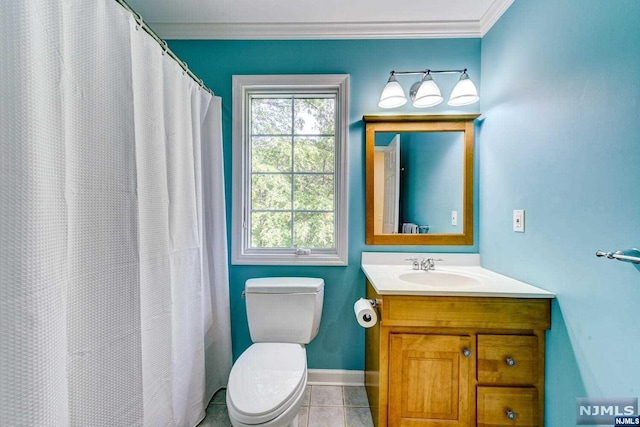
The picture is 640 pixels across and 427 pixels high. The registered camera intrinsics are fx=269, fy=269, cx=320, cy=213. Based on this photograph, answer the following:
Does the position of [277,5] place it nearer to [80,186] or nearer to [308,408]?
[80,186]

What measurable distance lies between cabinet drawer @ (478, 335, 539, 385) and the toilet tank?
87 centimetres

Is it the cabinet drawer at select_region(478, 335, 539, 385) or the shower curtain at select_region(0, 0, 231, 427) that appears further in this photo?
the cabinet drawer at select_region(478, 335, 539, 385)

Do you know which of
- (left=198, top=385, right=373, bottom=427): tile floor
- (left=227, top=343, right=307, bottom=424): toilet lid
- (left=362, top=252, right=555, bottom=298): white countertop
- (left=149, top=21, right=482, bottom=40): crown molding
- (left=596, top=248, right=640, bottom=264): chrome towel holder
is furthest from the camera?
(left=149, top=21, right=482, bottom=40): crown molding

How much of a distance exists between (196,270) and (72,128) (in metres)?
0.83

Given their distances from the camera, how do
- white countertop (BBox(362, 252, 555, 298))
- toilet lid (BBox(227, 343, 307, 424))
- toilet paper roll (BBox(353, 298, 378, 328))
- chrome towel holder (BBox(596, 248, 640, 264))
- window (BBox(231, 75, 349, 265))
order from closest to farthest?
chrome towel holder (BBox(596, 248, 640, 264)) → toilet lid (BBox(227, 343, 307, 424)) → white countertop (BBox(362, 252, 555, 298)) → toilet paper roll (BBox(353, 298, 378, 328)) → window (BBox(231, 75, 349, 265))

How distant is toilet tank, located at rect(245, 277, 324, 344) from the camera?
1564 millimetres

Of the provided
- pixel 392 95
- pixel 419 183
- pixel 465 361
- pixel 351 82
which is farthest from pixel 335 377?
pixel 351 82

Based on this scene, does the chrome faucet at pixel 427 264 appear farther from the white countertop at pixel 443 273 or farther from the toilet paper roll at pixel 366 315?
the toilet paper roll at pixel 366 315

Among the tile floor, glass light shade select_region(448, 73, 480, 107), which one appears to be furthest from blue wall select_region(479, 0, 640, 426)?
the tile floor

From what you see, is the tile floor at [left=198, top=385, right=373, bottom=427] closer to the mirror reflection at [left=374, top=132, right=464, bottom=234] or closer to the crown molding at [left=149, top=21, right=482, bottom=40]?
the mirror reflection at [left=374, top=132, right=464, bottom=234]

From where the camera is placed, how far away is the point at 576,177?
3.51ft

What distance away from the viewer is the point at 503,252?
1529 mm

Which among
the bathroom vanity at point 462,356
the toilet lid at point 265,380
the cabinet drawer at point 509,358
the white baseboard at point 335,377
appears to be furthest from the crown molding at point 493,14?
the white baseboard at point 335,377

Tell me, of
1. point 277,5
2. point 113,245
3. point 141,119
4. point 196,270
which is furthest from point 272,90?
point 113,245
